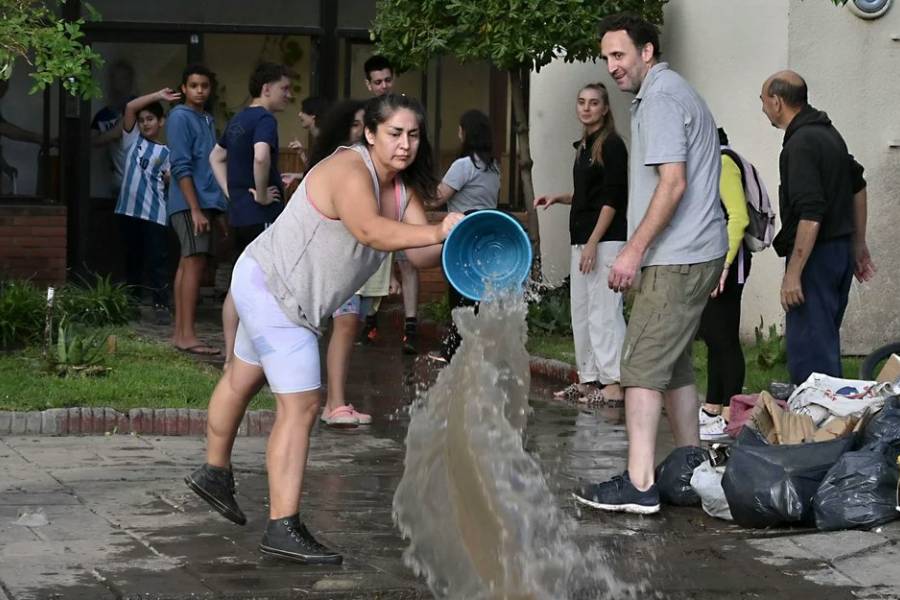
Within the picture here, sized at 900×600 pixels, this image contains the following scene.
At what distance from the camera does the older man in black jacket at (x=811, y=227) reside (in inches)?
344

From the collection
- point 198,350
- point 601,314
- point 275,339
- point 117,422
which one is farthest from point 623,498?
point 198,350

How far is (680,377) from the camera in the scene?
24.9 feet

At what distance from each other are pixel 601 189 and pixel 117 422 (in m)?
3.36

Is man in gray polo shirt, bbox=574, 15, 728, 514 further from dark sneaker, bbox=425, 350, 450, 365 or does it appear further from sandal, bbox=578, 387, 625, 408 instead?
dark sneaker, bbox=425, 350, 450, 365

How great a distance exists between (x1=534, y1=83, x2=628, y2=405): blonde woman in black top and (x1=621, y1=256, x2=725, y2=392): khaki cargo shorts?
3094mm

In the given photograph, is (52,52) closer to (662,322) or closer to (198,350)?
(198,350)

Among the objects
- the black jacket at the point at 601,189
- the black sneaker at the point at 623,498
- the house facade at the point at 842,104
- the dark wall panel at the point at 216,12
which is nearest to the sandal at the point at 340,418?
the black jacket at the point at 601,189

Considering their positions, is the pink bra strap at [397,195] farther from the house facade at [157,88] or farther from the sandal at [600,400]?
the house facade at [157,88]

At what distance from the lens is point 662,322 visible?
24.1 ft

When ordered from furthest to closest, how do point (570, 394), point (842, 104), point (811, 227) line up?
point (842, 104), point (570, 394), point (811, 227)

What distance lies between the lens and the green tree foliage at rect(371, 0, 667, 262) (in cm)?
1297

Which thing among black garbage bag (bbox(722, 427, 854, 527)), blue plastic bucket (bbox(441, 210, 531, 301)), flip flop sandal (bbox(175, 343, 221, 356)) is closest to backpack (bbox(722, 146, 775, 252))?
black garbage bag (bbox(722, 427, 854, 527))

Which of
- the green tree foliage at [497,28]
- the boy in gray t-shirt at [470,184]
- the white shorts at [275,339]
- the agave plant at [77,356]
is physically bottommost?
the agave plant at [77,356]

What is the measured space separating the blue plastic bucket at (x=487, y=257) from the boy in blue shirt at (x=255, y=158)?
491 centimetres
